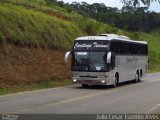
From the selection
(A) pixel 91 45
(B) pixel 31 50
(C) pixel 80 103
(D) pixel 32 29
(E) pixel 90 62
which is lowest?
(B) pixel 31 50

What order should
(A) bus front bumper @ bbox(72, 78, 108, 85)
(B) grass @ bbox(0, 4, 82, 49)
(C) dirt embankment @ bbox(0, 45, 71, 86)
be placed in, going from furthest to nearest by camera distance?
1. (B) grass @ bbox(0, 4, 82, 49)
2. (C) dirt embankment @ bbox(0, 45, 71, 86)
3. (A) bus front bumper @ bbox(72, 78, 108, 85)

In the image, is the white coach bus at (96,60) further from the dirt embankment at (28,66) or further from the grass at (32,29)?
the grass at (32,29)

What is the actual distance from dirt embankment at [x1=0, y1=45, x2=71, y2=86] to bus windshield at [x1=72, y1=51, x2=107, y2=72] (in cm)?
354

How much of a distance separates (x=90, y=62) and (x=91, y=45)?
1022mm

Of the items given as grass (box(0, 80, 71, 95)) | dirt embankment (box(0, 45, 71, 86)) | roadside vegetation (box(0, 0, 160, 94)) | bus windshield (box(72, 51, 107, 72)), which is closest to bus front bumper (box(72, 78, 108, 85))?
bus windshield (box(72, 51, 107, 72))

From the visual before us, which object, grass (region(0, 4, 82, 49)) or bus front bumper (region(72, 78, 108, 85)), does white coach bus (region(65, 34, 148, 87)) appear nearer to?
bus front bumper (region(72, 78, 108, 85))

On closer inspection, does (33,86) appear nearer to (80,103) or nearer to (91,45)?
(91,45)

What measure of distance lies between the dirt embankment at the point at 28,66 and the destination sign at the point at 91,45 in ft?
13.0

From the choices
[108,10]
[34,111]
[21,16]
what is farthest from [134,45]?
[108,10]

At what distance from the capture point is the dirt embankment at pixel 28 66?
31384 millimetres

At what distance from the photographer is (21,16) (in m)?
41.4

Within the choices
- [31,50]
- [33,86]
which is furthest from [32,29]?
[33,86]

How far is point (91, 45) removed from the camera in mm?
29922

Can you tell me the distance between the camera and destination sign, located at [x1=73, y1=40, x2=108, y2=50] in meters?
29.8
